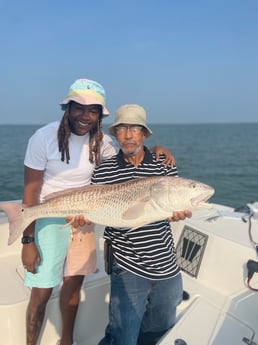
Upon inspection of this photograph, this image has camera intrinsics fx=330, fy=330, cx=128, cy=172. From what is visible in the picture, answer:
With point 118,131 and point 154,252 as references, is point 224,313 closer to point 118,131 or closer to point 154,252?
point 154,252

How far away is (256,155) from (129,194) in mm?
27466

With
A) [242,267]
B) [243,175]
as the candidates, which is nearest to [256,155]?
[243,175]

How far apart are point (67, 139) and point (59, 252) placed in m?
1.00

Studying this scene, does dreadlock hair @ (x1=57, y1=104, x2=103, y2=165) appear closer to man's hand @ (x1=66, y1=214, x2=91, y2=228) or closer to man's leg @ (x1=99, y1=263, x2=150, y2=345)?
man's hand @ (x1=66, y1=214, x2=91, y2=228)

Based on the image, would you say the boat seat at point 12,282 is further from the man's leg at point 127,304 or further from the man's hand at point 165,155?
the man's hand at point 165,155

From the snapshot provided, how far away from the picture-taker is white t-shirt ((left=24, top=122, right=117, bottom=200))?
2695mm

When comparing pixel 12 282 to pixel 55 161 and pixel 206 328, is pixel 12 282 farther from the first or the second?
pixel 206 328

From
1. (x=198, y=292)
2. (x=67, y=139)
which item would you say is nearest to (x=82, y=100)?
(x=67, y=139)

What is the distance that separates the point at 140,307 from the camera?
8.56 feet

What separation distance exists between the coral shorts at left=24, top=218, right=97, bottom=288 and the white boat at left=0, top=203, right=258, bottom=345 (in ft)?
1.74

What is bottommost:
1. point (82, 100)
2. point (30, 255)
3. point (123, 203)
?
point (30, 255)

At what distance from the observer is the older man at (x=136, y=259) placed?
2.60 meters

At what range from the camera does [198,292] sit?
3.76m

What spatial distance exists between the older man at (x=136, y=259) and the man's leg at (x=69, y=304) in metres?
0.58
